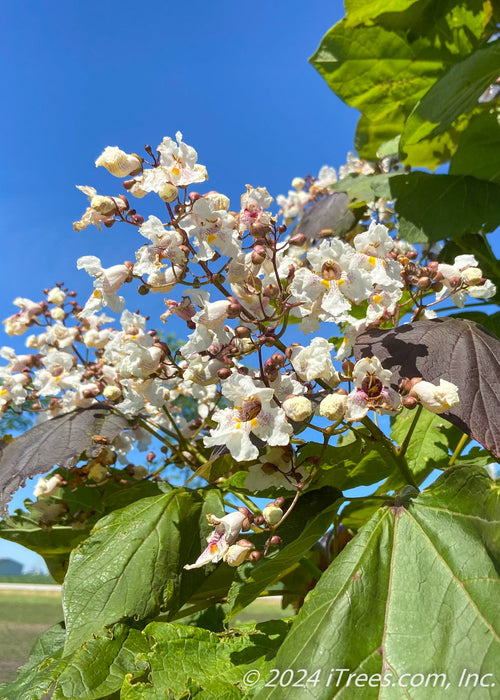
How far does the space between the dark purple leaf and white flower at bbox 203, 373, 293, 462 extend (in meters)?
1.01

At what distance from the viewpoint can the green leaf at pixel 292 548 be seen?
69 centimetres

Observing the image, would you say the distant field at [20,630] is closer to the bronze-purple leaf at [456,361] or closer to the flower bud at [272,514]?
the flower bud at [272,514]

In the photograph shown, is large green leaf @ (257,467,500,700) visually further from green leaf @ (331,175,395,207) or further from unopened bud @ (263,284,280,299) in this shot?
green leaf @ (331,175,395,207)

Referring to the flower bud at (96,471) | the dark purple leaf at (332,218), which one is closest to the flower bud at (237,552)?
the flower bud at (96,471)

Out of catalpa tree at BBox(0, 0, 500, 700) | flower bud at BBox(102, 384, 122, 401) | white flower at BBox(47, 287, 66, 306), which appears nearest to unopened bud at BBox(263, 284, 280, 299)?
catalpa tree at BBox(0, 0, 500, 700)

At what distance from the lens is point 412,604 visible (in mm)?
603

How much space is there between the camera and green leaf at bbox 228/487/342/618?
69 centimetres

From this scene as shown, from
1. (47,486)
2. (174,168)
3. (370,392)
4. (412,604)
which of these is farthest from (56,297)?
(412,604)

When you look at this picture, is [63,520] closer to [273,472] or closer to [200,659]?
[200,659]

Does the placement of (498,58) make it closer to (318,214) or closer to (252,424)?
(318,214)

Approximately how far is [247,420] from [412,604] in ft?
0.83

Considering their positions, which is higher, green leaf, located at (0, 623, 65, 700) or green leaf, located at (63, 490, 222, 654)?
green leaf, located at (63, 490, 222, 654)

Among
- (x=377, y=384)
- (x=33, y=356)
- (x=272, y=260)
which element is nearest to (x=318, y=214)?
(x=33, y=356)

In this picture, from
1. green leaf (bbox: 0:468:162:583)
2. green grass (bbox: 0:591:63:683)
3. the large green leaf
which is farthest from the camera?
green grass (bbox: 0:591:63:683)
